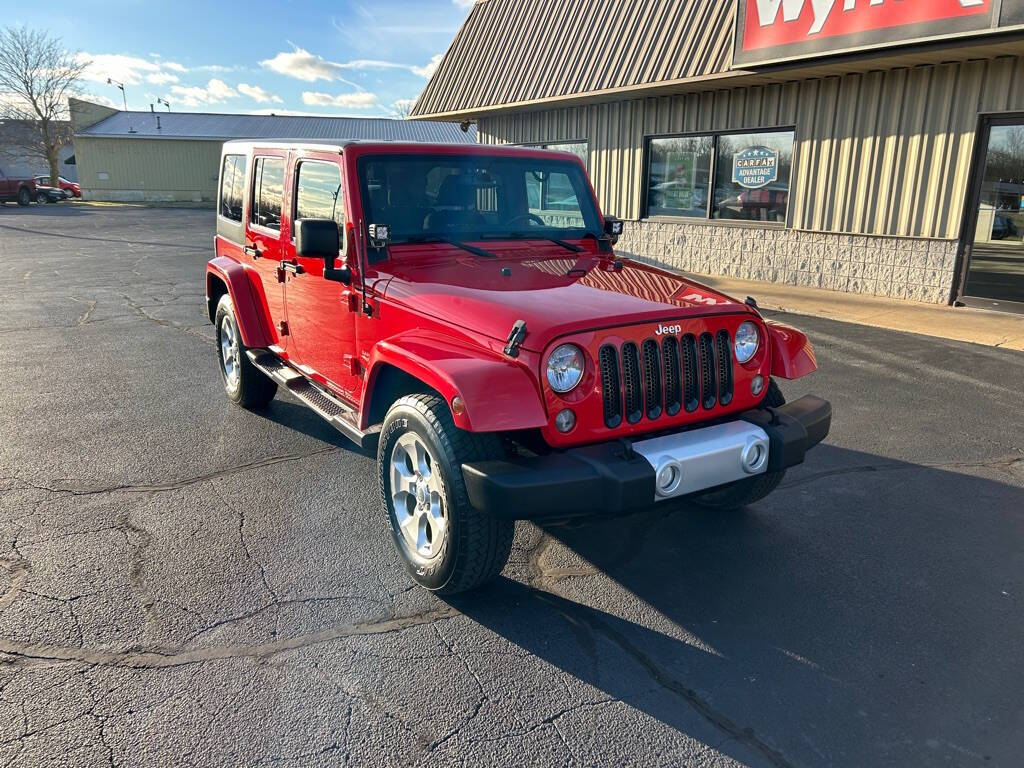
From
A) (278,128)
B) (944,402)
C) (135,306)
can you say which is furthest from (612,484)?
(278,128)

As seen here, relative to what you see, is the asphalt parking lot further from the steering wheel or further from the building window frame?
the building window frame

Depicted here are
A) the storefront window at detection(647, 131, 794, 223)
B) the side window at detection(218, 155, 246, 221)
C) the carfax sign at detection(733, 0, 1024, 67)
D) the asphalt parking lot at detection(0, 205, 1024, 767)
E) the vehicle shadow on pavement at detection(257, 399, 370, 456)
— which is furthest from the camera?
the storefront window at detection(647, 131, 794, 223)

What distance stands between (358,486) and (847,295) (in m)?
9.17

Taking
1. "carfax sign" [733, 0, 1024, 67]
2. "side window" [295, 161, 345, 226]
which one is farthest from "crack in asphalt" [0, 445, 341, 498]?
"carfax sign" [733, 0, 1024, 67]

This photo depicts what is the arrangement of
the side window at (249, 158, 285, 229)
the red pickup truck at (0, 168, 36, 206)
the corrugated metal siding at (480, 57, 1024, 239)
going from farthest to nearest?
the red pickup truck at (0, 168, 36, 206), the corrugated metal siding at (480, 57, 1024, 239), the side window at (249, 158, 285, 229)

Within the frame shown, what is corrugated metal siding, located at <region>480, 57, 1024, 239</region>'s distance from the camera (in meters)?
9.70

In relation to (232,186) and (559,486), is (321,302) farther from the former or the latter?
(559,486)

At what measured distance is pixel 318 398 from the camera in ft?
15.4

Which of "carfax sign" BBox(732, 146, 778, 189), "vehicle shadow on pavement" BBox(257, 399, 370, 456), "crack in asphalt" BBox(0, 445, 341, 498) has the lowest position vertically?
"crack in asphalt" BBox(0, 445, 341, 498)

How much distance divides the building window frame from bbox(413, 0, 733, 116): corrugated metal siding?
4.62 feet

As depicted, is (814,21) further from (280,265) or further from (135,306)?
(135,306)

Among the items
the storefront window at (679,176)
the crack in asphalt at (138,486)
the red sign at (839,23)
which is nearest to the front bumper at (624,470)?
the crack in asphalt at (138,486)

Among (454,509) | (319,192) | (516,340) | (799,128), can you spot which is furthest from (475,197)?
(799,128)

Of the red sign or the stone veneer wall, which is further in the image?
the stone veneer wall
